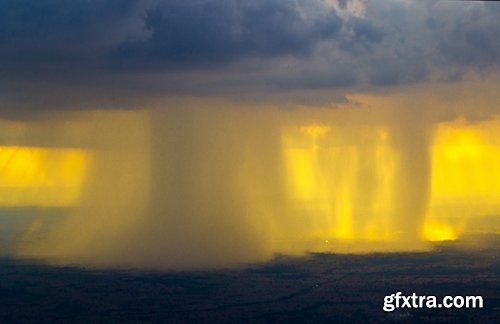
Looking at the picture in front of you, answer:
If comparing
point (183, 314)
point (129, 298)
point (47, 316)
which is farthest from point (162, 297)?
point (47, 316)

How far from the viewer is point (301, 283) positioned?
165 meters

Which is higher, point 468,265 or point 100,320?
point 468,265

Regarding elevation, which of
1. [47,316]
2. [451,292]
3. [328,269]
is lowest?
[47,316]

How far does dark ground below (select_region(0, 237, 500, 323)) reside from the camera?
132 metres

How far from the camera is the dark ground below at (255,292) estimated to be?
13150 cm

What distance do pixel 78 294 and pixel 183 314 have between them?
25.1m

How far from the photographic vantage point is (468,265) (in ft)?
604

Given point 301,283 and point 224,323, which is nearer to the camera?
point 224,323

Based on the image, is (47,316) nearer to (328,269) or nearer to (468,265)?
(328,269)

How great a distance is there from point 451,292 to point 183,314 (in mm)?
46874

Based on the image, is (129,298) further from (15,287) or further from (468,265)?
(468,265)

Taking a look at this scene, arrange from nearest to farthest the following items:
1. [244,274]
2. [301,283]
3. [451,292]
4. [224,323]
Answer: [224,323], [451,292], [301,283], [244,274]

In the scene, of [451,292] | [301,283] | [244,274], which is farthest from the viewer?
[244,274]

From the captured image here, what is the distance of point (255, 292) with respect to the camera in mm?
155000
